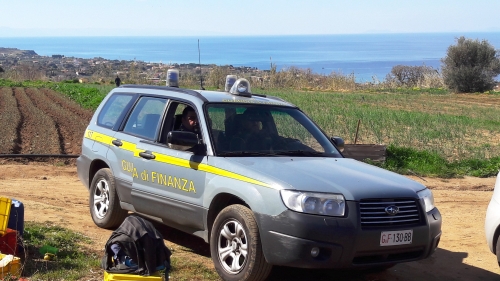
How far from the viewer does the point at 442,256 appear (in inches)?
298

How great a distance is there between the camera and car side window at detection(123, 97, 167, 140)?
7.46 meters

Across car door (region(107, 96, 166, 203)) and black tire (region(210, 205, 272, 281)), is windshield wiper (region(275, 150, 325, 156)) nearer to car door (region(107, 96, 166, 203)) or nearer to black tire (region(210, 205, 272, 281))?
black tire (region(210, 205, 272, 281))

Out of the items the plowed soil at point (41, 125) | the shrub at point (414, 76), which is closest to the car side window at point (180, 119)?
the plowed soil at point (41, 125)

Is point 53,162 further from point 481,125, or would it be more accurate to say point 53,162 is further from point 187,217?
point 481,125

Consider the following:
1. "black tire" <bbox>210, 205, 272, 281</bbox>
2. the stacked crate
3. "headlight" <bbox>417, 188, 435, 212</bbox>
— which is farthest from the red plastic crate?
"headlight" <bbox>417, 188, 435, 212</bbox>

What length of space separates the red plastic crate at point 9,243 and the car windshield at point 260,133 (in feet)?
6.68

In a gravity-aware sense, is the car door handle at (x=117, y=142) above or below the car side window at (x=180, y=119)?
below

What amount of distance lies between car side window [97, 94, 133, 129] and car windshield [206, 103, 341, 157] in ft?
5.56

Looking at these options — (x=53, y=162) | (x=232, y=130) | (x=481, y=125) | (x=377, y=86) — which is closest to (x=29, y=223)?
(x=232, y=130)

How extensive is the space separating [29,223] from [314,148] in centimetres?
345

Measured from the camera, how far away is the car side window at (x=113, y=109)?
325 inches

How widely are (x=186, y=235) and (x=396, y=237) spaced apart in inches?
122

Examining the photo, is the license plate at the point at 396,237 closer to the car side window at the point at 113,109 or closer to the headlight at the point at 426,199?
the headlight at the point at 426,199

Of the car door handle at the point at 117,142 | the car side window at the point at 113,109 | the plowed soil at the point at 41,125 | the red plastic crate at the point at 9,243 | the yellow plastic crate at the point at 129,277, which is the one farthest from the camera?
the plowed soil at the point at 41,125
